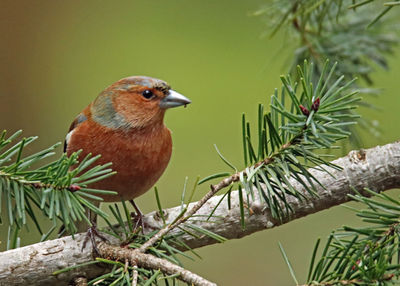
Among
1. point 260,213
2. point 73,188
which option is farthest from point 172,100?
point 73,188

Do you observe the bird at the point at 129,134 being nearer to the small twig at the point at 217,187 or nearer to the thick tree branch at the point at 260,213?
the thick tree branch at the point at 260,213

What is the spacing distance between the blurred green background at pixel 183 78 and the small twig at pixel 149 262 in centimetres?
262

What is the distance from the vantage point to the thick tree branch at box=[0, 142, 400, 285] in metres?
2.13

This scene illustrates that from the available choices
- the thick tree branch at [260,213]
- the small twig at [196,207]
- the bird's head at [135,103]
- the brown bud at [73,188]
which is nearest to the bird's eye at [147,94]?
the bird's head at [135,103]

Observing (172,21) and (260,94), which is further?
(172,21)

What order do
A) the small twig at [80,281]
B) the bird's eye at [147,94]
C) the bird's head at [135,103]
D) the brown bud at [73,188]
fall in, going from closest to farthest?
the brown bud at [73,188] < the small twig at [80,281] < the bird's head at [135,103] < the bird's eye at [147,94]

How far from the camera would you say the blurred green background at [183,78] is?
4871 mm

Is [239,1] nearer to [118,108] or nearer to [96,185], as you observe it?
[118,108]

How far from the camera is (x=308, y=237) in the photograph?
4973mm

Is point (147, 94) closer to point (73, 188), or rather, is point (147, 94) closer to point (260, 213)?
point (260, 213)

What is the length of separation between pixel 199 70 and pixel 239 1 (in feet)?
2.89

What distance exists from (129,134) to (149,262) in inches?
53.2

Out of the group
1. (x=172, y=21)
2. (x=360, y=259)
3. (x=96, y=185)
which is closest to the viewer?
(x=360, y=259)

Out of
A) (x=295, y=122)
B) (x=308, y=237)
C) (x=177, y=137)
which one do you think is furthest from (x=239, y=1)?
(x=295, y=122)
